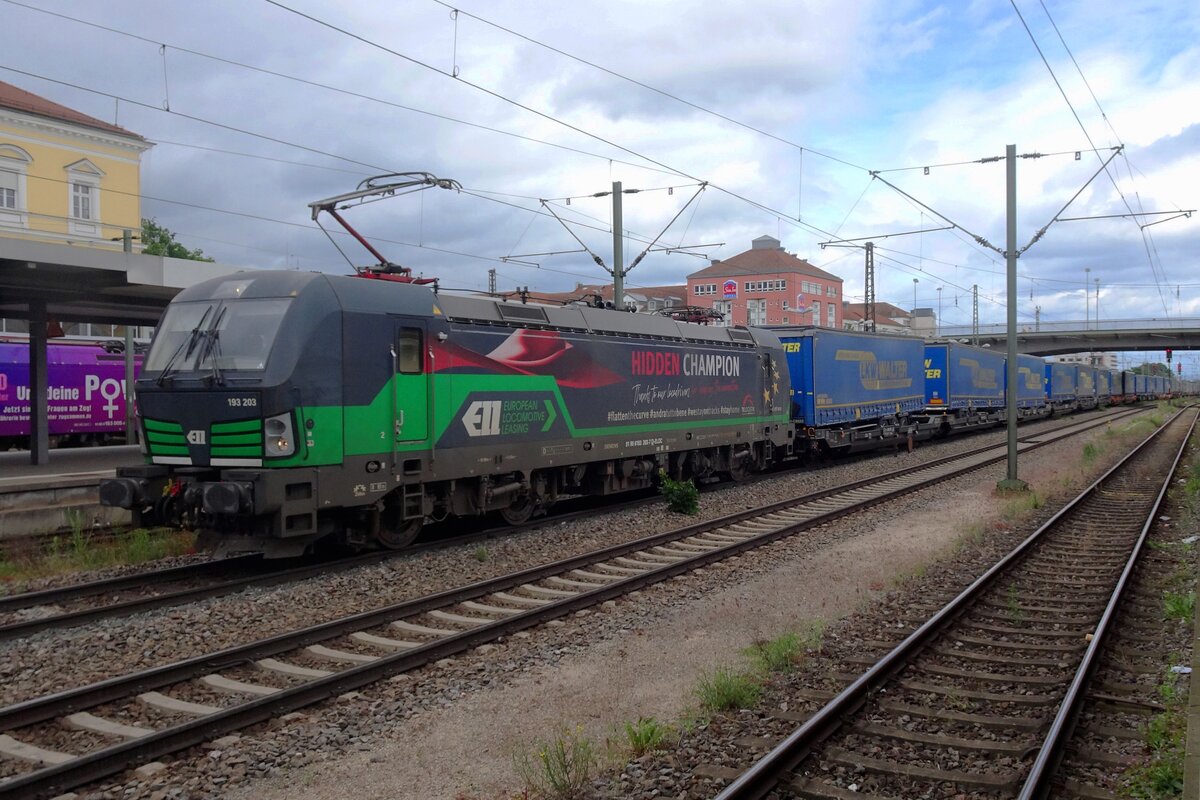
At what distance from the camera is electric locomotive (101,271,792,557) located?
960 centimetres

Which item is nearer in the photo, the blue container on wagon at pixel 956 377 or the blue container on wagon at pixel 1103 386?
the blue container on wagon at pixel 956 377

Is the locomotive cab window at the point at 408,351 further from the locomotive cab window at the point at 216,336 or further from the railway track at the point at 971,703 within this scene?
the railway track at the point at 971,703

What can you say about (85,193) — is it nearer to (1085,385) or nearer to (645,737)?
(645,737)

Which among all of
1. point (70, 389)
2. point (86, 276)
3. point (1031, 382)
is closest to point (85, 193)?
point (70, 389)

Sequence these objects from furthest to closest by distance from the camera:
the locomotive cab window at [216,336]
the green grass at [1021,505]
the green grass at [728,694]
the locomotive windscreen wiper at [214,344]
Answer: the green grass at [1021,505] < the locomotive windscreen wiper at [214,344] < the locomotive cab window at [216,336] < the green grass at [728,694]

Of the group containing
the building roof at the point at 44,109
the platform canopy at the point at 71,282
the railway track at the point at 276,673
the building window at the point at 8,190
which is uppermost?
the building roof at the point at 44,109

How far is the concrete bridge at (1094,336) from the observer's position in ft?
218

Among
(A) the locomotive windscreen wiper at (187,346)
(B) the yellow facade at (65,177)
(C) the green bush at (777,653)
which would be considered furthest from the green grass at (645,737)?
(B) the yellow facade at (65,177)

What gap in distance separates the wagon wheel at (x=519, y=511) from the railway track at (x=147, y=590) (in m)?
1.84

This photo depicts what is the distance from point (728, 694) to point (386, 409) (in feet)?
19.9

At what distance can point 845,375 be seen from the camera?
24047 millimetres

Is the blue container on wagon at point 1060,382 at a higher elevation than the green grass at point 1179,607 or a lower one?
higher

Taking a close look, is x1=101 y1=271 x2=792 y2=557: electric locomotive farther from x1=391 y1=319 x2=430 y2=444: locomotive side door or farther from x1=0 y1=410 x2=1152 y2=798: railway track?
x1=0 y1=410 x2=1152 y2=798: railway track

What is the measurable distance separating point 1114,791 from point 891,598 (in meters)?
4.53
